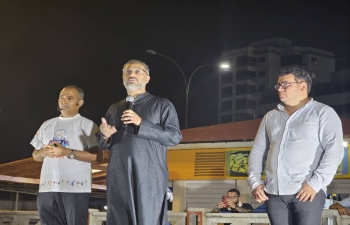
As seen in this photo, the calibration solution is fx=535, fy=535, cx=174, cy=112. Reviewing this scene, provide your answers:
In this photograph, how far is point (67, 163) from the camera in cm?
461

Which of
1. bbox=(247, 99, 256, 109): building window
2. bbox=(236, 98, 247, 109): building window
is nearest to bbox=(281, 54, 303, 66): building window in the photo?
bbox=(247, 99, 256, 109): building window

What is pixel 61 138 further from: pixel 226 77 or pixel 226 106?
pixel 226 77

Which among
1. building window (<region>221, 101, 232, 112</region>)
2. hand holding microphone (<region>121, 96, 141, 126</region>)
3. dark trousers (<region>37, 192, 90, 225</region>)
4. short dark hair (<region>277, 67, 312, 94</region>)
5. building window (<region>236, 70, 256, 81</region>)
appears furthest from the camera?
building window (<region>221, 101, 232, 112</region>)

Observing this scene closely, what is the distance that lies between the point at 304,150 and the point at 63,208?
211cm

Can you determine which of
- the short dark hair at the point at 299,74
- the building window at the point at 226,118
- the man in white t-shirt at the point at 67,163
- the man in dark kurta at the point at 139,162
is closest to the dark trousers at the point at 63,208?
the man in white t-shirt at the point at 67,163

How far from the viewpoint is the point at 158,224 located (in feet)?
11.8

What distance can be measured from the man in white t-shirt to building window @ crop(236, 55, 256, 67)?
264 feet

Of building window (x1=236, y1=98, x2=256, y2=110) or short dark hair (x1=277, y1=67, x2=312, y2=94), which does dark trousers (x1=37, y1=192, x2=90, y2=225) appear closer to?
short dark hair (x1=277, y1=67, x2=312, y2=94)

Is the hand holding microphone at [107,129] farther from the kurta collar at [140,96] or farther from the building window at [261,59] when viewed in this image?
the building window at [261,59]

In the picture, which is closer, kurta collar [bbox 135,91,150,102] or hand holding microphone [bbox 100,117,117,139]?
hand holding microphone [bbox 100,117,117,139]

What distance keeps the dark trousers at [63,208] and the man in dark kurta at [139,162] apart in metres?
0.89

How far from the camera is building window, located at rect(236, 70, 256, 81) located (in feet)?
278

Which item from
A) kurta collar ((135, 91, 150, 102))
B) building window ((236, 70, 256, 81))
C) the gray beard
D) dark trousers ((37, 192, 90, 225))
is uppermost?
building window ((236, 70, 256, 81))

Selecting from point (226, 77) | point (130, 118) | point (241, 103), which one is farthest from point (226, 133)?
point (226, 77)
